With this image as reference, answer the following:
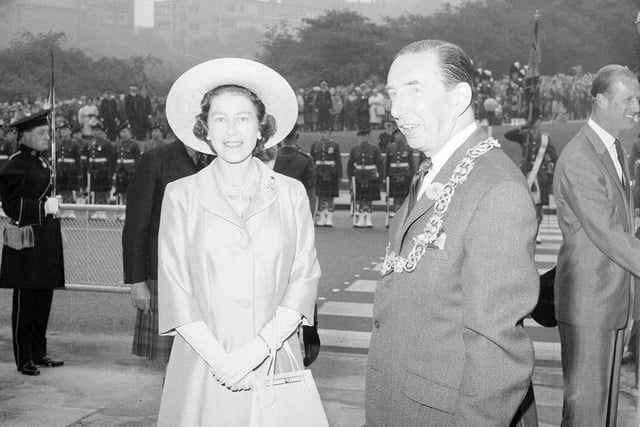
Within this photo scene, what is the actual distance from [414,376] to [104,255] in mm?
5609

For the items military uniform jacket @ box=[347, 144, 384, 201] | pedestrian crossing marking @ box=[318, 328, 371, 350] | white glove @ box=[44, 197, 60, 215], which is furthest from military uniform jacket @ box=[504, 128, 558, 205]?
white glove @ box=[44, 197, 60, 215]

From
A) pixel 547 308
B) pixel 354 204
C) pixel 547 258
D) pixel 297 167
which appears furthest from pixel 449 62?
pixel 354 204

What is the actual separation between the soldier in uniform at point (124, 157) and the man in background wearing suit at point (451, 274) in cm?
1086

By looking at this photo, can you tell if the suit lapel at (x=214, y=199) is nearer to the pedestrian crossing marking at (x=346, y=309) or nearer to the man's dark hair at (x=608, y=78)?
the man's dark hair at (x=608, y=78)

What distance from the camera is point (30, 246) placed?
5.54 metres

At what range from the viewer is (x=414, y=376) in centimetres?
205

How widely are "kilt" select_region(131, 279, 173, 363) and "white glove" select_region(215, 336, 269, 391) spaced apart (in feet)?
4.52

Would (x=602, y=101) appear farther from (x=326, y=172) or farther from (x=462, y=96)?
(x=326, y=172)

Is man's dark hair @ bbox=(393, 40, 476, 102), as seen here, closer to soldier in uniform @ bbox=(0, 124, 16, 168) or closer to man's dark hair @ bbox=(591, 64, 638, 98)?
man's dark hair @ bbox=(591, 64, 638, 98)

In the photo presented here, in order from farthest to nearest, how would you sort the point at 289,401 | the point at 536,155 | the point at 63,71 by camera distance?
the point at 63,71, the point at 536,155, the point at 289,401

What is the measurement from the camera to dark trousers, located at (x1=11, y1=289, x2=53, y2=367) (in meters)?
5.42

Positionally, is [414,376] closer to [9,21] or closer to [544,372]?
[544,372]

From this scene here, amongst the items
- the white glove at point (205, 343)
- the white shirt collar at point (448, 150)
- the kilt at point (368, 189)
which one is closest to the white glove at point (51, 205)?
the white glove at point (205, 343)

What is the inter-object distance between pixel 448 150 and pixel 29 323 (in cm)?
405
